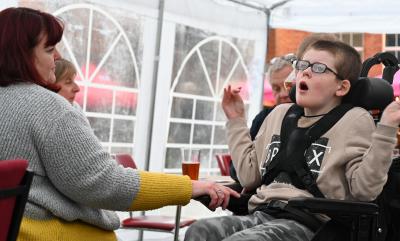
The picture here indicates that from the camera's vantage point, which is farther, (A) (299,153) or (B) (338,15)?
(B) (338,15)

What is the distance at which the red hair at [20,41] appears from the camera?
6.40 ft

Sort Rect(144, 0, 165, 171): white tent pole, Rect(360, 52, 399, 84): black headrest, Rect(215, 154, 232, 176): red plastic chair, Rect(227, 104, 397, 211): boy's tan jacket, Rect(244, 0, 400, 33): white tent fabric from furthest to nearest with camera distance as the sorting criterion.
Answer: Rect(244, 0, 400, 33): white tent fabric, Rect(144, 0, 165, 171): white tent pole, Rect(215, 154, 232, 176): red plastic chair, Rect(360, 52, 399, 84): black headrest, Rect(227, 104, 397, 211): boy's tan jacket

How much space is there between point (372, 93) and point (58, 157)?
1.37 meters

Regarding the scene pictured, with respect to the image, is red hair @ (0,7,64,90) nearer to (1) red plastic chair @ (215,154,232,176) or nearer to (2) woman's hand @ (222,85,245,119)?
(2) woman's hand @ (222,85,245,119)

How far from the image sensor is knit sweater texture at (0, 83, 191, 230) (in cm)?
190

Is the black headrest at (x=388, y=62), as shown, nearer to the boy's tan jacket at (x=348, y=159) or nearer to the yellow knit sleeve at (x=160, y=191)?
the boy's tan jacket at (x=348, y=159)

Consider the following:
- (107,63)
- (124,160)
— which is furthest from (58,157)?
(107,63)

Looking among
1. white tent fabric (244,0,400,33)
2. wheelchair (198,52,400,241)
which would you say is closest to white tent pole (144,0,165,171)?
white tent fabric (244,0,400,33)

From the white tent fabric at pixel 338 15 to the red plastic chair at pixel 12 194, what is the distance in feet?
18.4

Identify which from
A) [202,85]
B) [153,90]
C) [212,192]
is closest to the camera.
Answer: [212,192]

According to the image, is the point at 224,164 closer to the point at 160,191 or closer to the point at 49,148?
the point at 160,191

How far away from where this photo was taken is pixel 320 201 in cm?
220

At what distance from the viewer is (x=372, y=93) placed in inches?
104

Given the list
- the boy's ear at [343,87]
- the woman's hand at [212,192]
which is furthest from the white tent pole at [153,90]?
the woman's hand at [212,192]
